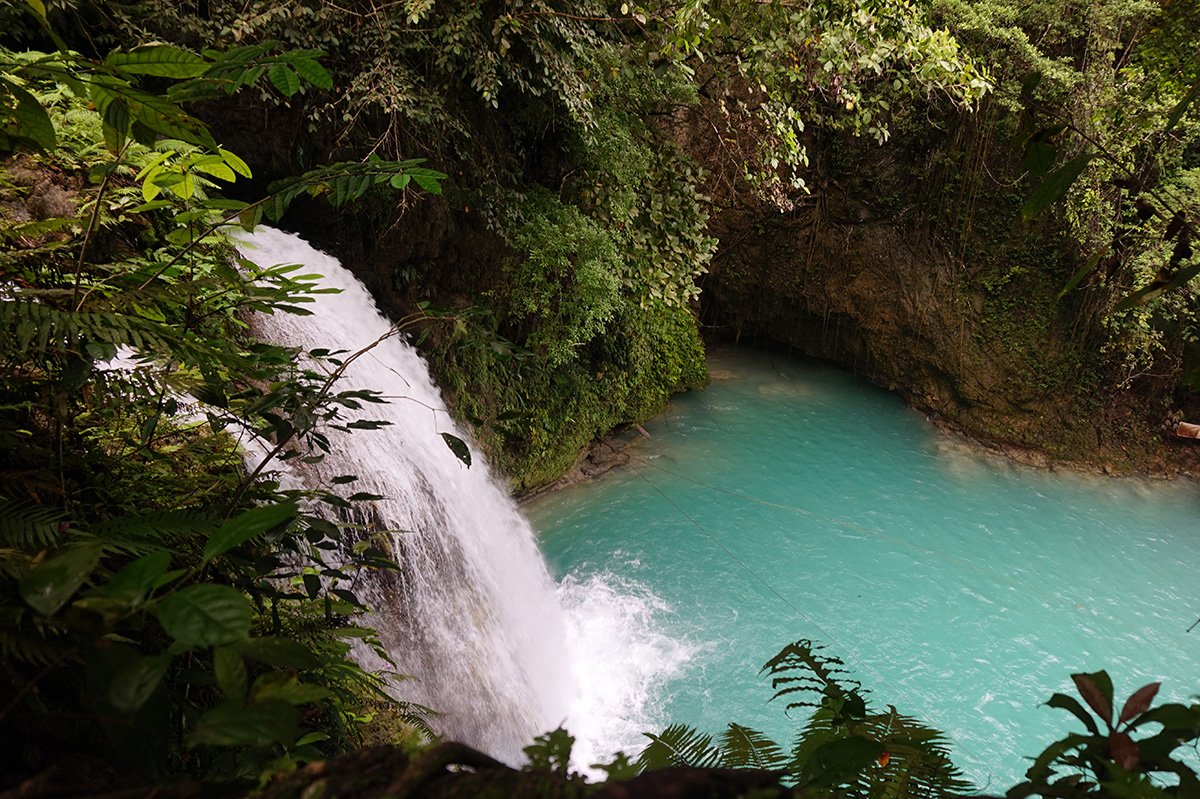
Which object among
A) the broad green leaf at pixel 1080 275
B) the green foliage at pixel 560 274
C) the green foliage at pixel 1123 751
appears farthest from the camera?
the green foliage at pixel 560 274

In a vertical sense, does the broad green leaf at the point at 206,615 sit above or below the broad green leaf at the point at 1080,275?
below

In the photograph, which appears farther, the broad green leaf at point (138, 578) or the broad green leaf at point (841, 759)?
the broad green leaf at point (841, 759)

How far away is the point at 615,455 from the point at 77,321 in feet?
18.7

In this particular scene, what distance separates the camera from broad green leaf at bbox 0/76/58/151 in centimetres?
101

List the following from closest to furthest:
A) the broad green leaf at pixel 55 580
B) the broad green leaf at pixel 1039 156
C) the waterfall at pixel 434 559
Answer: the broad green leaf at pixel 55 580
the broad green leaf at pixel 1039 156
the waterfall at pixel 434 559

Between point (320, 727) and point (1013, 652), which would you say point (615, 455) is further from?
point (320, 727)

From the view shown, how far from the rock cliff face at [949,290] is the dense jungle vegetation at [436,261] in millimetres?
58

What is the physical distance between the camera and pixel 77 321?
1109 millimetres

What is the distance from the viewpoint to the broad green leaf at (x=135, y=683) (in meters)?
0.55

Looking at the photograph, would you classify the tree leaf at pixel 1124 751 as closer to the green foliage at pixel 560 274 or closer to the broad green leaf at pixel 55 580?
the broad green leaf at pixel 55 580

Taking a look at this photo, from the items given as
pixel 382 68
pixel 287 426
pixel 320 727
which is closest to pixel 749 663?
pixel 320 727

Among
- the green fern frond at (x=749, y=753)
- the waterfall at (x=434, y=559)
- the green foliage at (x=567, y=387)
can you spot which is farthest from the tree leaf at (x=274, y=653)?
the green foliage at (x=567, y=387)

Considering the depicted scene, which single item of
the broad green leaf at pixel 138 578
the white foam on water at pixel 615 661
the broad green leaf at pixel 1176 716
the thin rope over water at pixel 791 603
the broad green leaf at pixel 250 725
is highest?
the broad green leaf at pixel 1176 716

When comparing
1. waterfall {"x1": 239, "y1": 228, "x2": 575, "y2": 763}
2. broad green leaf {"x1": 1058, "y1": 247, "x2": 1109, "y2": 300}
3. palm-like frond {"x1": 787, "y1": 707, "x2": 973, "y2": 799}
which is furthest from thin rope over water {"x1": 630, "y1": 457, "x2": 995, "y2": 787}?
broad green leaf {"x1": 1058, "y1": 247, "x2": 1109, "y2": 300}
